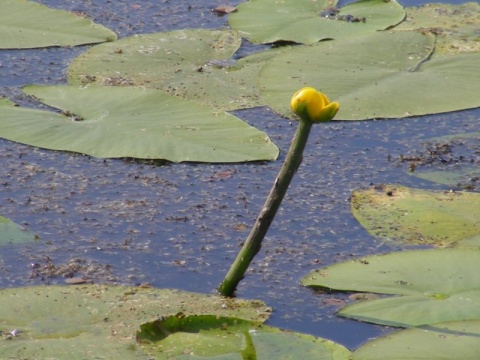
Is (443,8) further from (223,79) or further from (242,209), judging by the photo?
(242,209)

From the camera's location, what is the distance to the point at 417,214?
2881 mm

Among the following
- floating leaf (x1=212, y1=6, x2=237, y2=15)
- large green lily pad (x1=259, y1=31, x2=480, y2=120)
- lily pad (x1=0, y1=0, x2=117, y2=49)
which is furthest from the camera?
floating leaf (x1=212, y1=6, x2=237, y2=15)

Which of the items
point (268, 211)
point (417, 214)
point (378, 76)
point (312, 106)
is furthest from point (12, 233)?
point (378, 76)

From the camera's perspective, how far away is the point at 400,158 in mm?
3289

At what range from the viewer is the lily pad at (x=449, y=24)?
4.02 m

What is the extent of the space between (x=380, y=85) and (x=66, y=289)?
1.52m

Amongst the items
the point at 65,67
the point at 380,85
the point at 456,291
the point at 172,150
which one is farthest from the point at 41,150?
the point at 456,291

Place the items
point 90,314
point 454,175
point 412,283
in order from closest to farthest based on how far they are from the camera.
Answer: point 90,314 < point 412,283 < point 454,175

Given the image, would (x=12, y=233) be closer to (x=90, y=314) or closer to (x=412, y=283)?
(x=90, y=314)

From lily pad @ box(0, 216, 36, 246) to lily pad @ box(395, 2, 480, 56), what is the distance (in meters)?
1.81

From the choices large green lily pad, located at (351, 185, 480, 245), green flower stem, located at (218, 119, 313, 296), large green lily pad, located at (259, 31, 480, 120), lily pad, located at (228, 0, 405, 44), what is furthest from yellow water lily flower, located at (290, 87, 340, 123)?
lily pad, located at (228, 0, 405, 44)

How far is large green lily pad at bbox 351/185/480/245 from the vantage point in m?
2.78

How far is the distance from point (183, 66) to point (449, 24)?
1121 millimetres

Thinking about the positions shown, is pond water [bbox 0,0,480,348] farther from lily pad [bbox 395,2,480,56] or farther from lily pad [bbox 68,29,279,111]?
lily pad [bbox 395,2,480,56]
